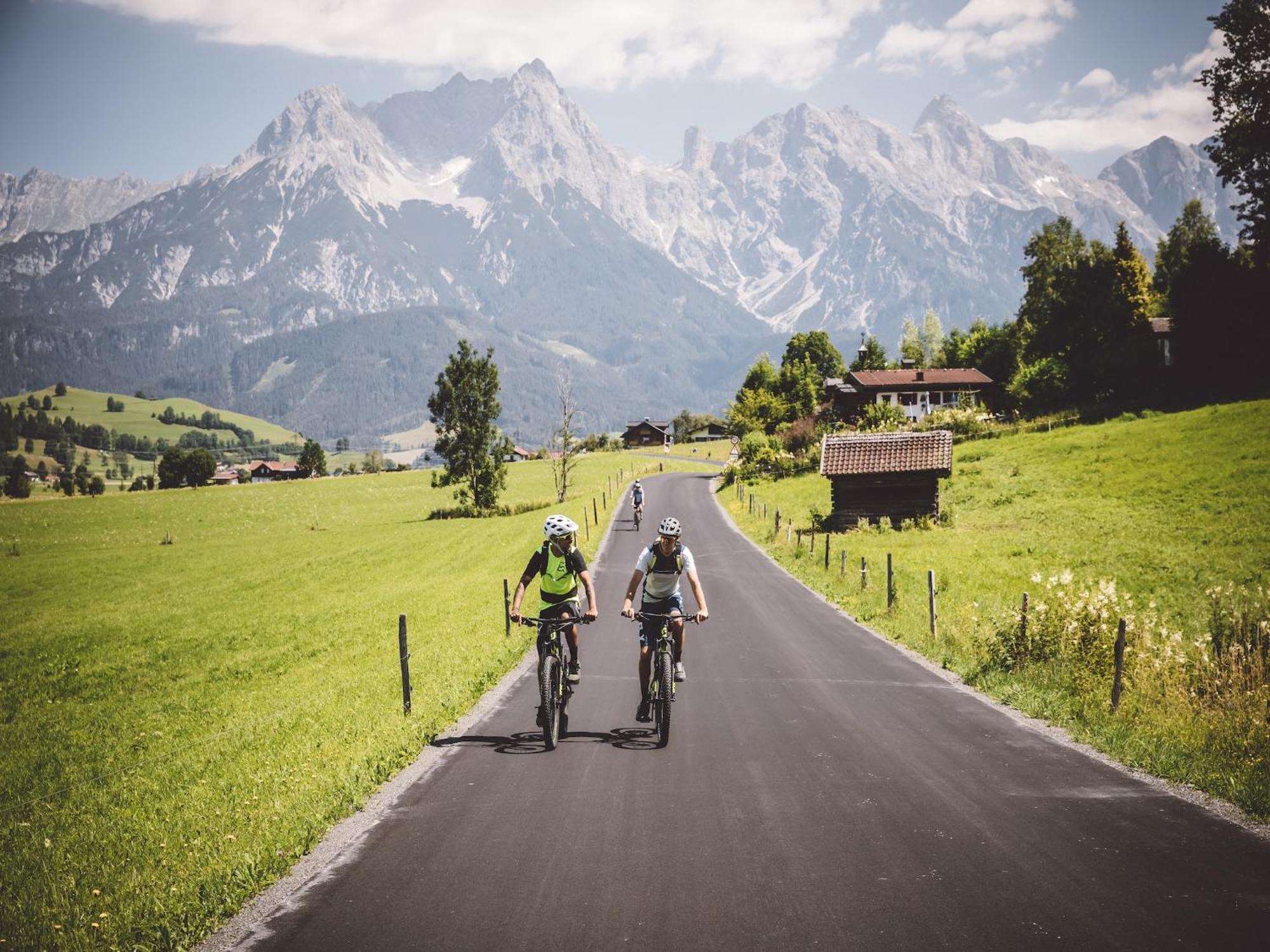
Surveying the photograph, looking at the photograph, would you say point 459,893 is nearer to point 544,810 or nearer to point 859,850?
point 544,810

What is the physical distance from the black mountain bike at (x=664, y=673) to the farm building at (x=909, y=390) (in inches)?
3273

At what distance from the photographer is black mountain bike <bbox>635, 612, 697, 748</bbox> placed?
9.38 meters

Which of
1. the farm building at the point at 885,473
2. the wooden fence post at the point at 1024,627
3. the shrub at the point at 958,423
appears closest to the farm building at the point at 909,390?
the shrub at the point at 958,423

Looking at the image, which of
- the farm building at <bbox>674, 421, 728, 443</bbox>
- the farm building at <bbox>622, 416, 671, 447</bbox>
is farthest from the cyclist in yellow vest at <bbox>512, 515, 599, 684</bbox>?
the farm building at <bbox>674, 421, 728, 443</bbox>

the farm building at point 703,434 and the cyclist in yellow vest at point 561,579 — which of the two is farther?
the farm building at point 703,434

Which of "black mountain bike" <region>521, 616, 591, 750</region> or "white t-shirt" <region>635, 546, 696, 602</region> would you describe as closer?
"black mountain bike" <region>521, 616, 591, 750</region>

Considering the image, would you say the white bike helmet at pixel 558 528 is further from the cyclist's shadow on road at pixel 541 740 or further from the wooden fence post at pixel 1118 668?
the wooden fence post at pixel 1118 668

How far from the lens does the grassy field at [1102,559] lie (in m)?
9.53

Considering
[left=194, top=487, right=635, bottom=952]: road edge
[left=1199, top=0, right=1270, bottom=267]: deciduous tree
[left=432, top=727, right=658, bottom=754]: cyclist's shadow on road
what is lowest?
[left=432, top=727, right=658, bottom=754]: cyclist's shadow on road

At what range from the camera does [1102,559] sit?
26.6m

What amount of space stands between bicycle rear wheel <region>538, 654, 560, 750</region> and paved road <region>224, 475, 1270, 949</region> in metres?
0.24

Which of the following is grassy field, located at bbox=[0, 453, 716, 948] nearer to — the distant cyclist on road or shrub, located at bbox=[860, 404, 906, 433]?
the distant cyclist on road

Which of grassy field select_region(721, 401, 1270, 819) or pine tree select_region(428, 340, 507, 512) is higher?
pine tree select_region(428, 340, 507, 512)

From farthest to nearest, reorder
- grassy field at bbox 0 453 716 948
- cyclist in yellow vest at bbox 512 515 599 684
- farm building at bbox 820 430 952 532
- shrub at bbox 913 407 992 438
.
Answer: shrub at bbox 913 407 992 438
farm building at bbox 820 430 952 532
cyclist in yellow vest at bbox 512 515 599 684
grassy field at bbox 0 453 716 948
